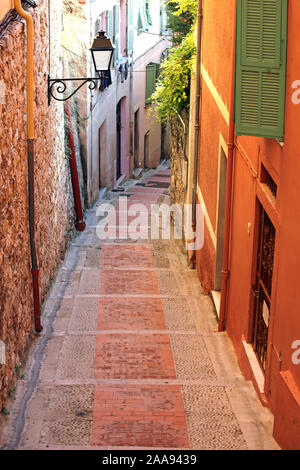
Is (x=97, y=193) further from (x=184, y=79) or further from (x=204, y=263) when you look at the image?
(x=204, y=263)

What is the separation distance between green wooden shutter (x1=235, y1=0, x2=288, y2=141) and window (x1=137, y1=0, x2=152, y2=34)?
66.7ft

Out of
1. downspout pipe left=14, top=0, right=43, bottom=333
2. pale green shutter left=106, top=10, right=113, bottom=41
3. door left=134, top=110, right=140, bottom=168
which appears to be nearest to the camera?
downspout pipe left=14, top=0, right=43, bottom=333

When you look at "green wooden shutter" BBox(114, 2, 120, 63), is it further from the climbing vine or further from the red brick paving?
the red brick paving

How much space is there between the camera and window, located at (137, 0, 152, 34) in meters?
26.5

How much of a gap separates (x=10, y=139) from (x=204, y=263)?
5070 mm

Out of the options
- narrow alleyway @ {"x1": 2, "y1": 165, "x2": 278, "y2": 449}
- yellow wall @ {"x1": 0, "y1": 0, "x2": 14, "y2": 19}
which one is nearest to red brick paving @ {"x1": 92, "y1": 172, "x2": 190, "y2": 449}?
narrow alleyway @ {"x1": 2, "y1": 165, "x2": 278, "y2": 449}

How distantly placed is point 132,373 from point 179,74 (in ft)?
25.2

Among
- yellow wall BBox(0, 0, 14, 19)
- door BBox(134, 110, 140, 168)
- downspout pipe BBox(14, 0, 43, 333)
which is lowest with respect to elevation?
door BBox(134, 110, 140, 168)

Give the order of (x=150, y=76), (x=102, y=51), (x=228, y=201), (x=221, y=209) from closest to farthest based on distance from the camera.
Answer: (x=228, y=201) → (x=221, y=209) → (x=102, y=51) → (x=150, y=76)

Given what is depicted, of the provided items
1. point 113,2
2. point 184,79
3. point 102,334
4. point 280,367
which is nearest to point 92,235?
point 184,79

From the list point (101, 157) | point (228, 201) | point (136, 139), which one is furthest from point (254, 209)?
point (136, 139)

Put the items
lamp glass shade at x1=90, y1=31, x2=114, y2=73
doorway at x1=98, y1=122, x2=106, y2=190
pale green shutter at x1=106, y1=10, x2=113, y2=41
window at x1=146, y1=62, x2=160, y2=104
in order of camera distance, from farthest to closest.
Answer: window at x1=146, y1=62, x2=160, y2=104, doorway at x1=98, y1=122, x2=106, y2=190, pale green shutter at x1=106, y1=10, x2=113, y2=41, lamp glass shade at x1=90, y1=31, x2=114, y2=73

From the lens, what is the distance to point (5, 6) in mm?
8344

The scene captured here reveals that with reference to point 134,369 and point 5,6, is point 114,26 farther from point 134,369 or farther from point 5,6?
point 134,369
